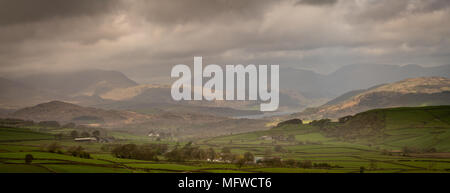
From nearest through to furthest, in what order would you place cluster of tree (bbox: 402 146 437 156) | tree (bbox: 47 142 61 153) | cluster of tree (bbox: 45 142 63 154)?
1. cluster of tree (bbox: 45 142 63 154)
2. tree (bbox: 47 142 61 153)
3. cluster of tree (bbox: 402 146 437 156)

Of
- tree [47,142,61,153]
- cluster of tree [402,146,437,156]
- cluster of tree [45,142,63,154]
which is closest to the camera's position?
cluster of tree [45,142,63,154]

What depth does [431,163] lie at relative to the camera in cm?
13712

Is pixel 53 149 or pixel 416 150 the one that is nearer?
pixel 53 149

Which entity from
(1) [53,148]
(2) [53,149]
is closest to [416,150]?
(2) [53,149]

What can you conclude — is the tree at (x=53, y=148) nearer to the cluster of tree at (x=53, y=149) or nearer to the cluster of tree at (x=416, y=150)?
the cluster of tree at (x=53, y=149)

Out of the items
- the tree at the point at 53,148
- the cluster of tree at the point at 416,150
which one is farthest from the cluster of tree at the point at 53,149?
Answer: the cluster of tree at the point at 416,150

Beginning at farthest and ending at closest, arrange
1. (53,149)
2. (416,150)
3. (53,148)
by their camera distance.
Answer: (416,150) < (53,148) < (53,149)

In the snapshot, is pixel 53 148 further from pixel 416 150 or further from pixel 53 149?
pixel 416 150

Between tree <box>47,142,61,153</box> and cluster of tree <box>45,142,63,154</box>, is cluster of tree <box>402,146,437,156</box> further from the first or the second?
tree <box>47,142,61,153</box>

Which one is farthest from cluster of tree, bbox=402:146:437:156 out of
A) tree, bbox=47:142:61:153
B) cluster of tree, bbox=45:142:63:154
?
tree, bbox=47:142:61:153
